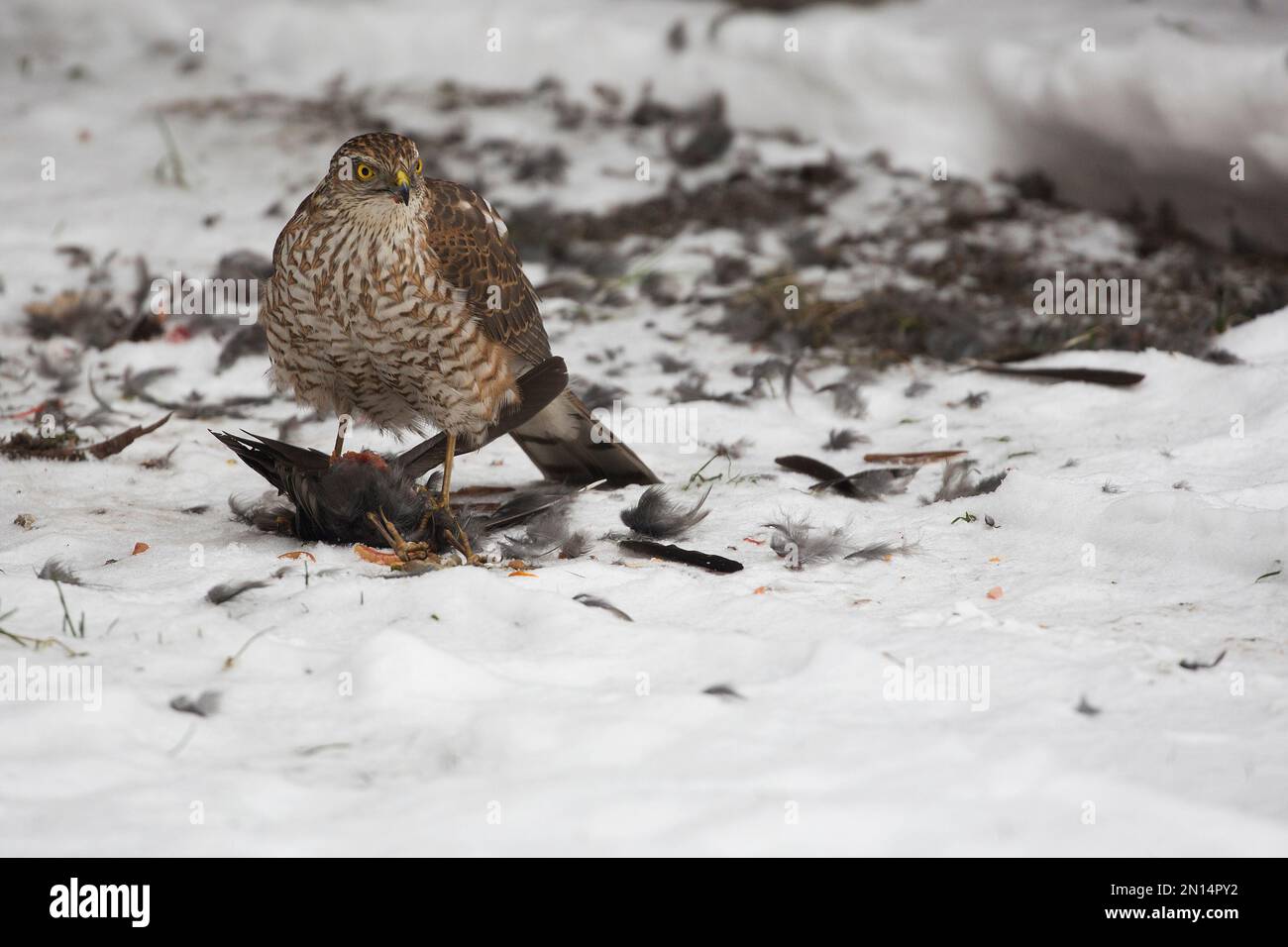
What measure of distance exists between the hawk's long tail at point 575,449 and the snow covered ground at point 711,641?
0.11m

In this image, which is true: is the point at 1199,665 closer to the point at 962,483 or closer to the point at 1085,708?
the point at 1085,708

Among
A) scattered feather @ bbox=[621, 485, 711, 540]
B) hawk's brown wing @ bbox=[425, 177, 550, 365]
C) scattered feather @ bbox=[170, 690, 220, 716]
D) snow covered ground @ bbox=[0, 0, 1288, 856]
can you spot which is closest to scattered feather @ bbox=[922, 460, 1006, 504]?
snow covered ground @ bbox=[0, 0, 1288, 856]

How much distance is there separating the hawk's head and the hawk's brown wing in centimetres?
Answer: 19

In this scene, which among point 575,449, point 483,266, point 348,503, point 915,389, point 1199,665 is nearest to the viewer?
point 1199,665

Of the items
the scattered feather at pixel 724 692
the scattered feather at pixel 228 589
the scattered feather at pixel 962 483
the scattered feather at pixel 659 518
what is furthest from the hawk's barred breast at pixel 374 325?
the scattered feather at pixel 724 692

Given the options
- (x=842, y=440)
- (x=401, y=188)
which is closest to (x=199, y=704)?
(x=401, y=188)

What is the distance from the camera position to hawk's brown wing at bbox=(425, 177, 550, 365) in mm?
3850

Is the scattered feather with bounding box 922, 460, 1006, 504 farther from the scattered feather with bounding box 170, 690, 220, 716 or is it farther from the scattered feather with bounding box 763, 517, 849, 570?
the scattered feather with bounding box 170, 690, 220, 716

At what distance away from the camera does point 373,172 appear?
365cm

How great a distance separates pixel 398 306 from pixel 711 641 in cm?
136

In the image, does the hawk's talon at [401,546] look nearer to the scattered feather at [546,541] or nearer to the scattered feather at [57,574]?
the scattered feather at [546,541]

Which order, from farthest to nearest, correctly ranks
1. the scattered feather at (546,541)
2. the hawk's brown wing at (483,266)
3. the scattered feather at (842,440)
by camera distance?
the scattered feather at (842,440) → the hawk's brown wing at (483,266) → the scattered feather at (546,541)

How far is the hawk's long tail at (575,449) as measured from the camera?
13.8 ft
